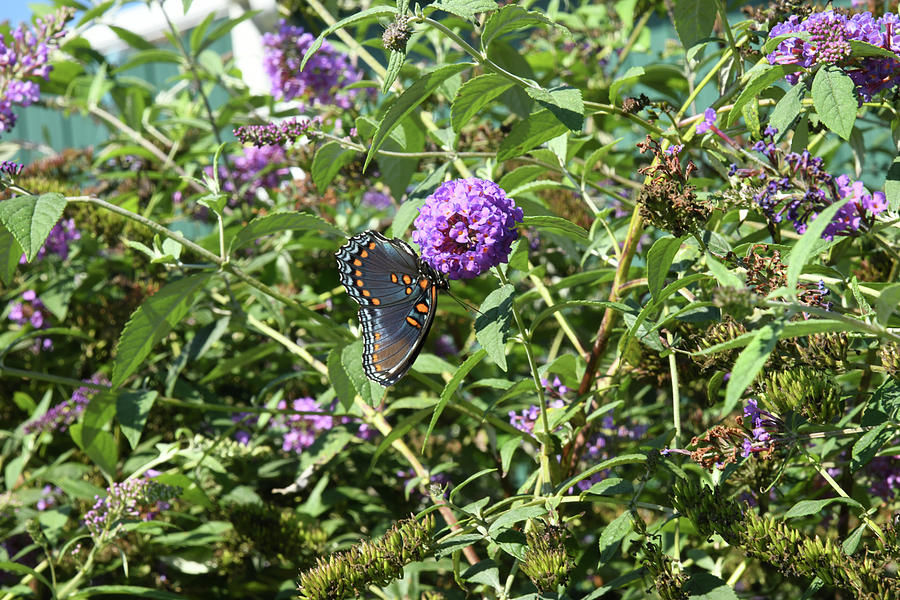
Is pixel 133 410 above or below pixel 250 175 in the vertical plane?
below

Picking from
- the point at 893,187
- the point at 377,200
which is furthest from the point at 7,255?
the point at 377,200

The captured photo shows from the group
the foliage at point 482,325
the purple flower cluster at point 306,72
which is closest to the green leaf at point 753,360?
the foliage at point 482,325

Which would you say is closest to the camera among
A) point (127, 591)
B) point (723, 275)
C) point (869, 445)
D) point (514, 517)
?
point (723, 275)

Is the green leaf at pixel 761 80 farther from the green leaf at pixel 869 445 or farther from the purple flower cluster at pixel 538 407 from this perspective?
the purple flower cluster at pixel 538 407

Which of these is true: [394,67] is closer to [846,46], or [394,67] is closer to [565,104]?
[565,104]

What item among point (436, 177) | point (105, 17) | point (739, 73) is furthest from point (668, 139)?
point (105, 17)
